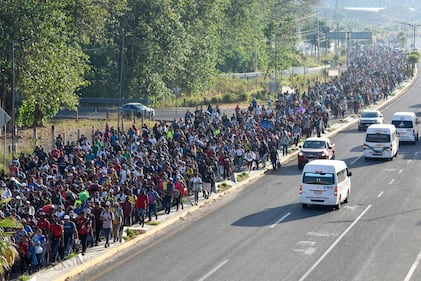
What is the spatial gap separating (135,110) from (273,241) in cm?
3655

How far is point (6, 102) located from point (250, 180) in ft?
67.3

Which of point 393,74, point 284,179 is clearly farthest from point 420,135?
point 393,74

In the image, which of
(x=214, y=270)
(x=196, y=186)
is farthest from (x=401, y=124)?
(x=214, y=270)

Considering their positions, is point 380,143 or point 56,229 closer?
point 56,229

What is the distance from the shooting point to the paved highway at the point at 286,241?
25.9 metres

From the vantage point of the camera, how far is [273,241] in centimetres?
2995

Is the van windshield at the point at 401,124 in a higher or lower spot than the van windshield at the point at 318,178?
higher

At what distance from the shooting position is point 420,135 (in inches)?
2338

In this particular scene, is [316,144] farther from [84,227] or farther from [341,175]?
[84,227]

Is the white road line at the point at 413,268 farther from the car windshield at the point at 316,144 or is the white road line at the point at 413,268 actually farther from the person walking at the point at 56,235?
the car windshield at the point at 316,144

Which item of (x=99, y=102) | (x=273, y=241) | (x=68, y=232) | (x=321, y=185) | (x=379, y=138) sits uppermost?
(x=99, y=102)

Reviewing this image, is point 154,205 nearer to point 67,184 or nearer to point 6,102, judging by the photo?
point 67,184

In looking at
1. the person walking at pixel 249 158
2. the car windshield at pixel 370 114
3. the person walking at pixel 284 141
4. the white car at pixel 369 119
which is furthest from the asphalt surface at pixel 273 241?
the car windshield at pixel 370 114

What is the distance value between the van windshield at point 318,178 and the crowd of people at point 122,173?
4.16 metres
